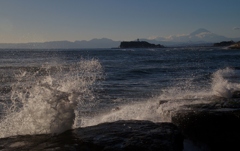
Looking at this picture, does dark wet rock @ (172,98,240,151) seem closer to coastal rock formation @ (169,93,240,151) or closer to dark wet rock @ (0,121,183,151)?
coastal rock formation @ (169,93,240,151)

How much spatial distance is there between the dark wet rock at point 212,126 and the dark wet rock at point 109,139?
0.98 metres

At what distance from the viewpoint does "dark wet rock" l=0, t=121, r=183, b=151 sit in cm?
466

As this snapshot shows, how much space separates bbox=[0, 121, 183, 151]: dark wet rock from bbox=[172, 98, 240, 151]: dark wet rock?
0.98 meters

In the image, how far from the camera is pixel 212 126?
20.6ft

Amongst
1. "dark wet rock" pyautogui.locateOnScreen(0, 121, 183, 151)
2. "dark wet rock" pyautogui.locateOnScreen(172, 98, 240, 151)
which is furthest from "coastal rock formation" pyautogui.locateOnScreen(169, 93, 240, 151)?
"dark wet rock" pyautogui.locateOnScreen(0, 121, 183, 151)

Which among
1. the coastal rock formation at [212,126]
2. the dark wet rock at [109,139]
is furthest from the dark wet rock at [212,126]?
the dark wet rock at [109,139]

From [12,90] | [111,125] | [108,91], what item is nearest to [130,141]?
[111,125]

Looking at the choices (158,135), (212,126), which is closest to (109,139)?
(158,135)

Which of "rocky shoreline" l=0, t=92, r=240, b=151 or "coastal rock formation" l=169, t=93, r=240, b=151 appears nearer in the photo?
"rocky shoreline" l=0, t=92, r=240, b=151

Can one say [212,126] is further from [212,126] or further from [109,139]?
[109,139]

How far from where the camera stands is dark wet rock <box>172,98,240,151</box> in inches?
238

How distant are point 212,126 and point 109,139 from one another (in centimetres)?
277

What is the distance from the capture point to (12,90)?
51.4 ft

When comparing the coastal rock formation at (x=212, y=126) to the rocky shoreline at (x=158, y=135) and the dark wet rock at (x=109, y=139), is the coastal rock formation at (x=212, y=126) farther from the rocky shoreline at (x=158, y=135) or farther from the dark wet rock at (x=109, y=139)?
the dark wet rock at (x=109, y=139)
